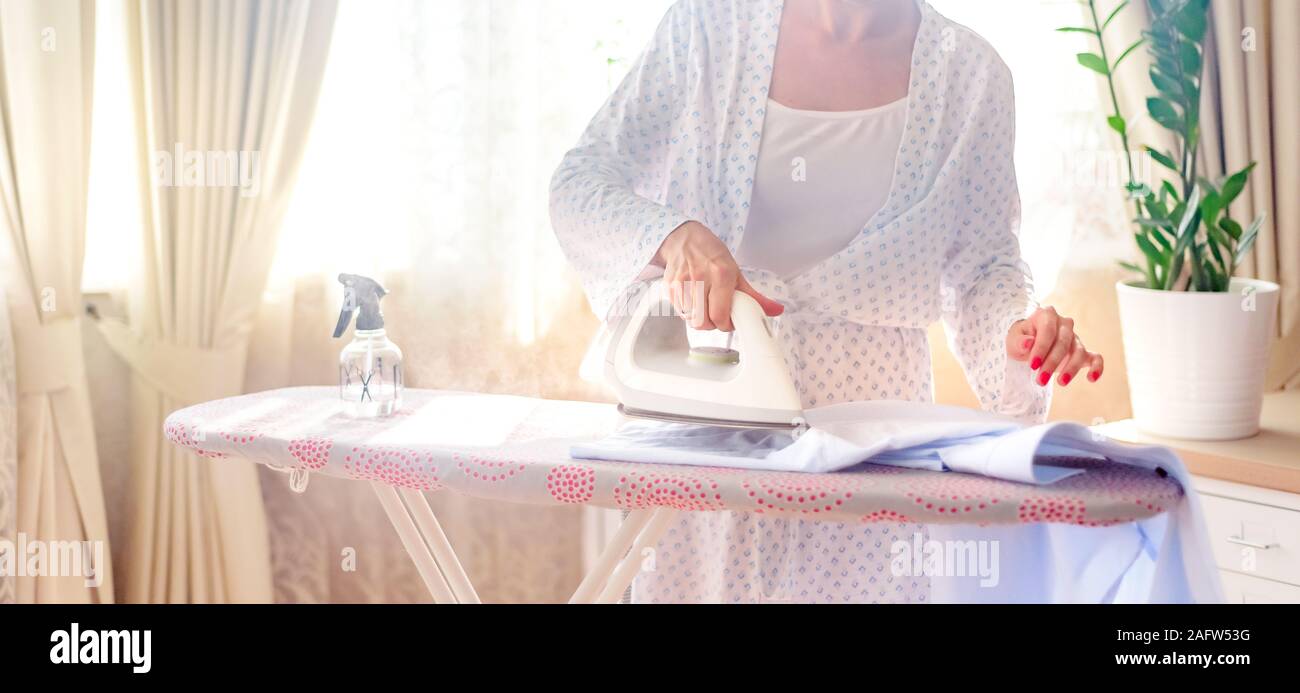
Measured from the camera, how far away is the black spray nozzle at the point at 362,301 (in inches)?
54.0

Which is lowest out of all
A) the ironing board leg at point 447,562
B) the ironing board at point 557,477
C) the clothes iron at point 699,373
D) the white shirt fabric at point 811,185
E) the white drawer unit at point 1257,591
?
the white drawer unit at point 1257,591

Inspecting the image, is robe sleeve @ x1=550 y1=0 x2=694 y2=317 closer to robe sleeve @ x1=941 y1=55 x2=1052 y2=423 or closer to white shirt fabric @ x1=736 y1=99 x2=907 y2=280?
white shirt fabric @ x1=736 y1=99 x2=907 y2=280

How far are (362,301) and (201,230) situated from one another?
98 centimetres

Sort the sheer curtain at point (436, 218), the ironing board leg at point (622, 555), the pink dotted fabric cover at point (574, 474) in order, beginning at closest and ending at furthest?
the pink dotted fabric cover at point (574, 474), the ironing board leg at point (622, 555), the sheer curtain at point (436, 218)

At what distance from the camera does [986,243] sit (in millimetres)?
1448

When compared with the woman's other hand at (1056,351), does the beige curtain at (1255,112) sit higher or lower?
higher

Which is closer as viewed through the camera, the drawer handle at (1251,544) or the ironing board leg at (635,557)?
the ironing board leg at (635,557)

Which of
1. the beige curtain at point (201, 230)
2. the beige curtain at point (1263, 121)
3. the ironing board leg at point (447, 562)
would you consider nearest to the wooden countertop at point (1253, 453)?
the beige curtain at point (1263, 121)

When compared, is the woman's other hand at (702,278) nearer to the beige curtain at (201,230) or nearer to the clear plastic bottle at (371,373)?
the clear plastic bottle at (371,373)

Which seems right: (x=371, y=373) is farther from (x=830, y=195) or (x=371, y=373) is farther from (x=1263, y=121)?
(x=1263, y=121)

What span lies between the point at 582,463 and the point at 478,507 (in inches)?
56.4

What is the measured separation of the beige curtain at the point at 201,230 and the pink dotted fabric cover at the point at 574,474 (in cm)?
97

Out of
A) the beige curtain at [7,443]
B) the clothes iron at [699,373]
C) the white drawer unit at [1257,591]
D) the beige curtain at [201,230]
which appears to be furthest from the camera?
the beige curtain at [201,230]
